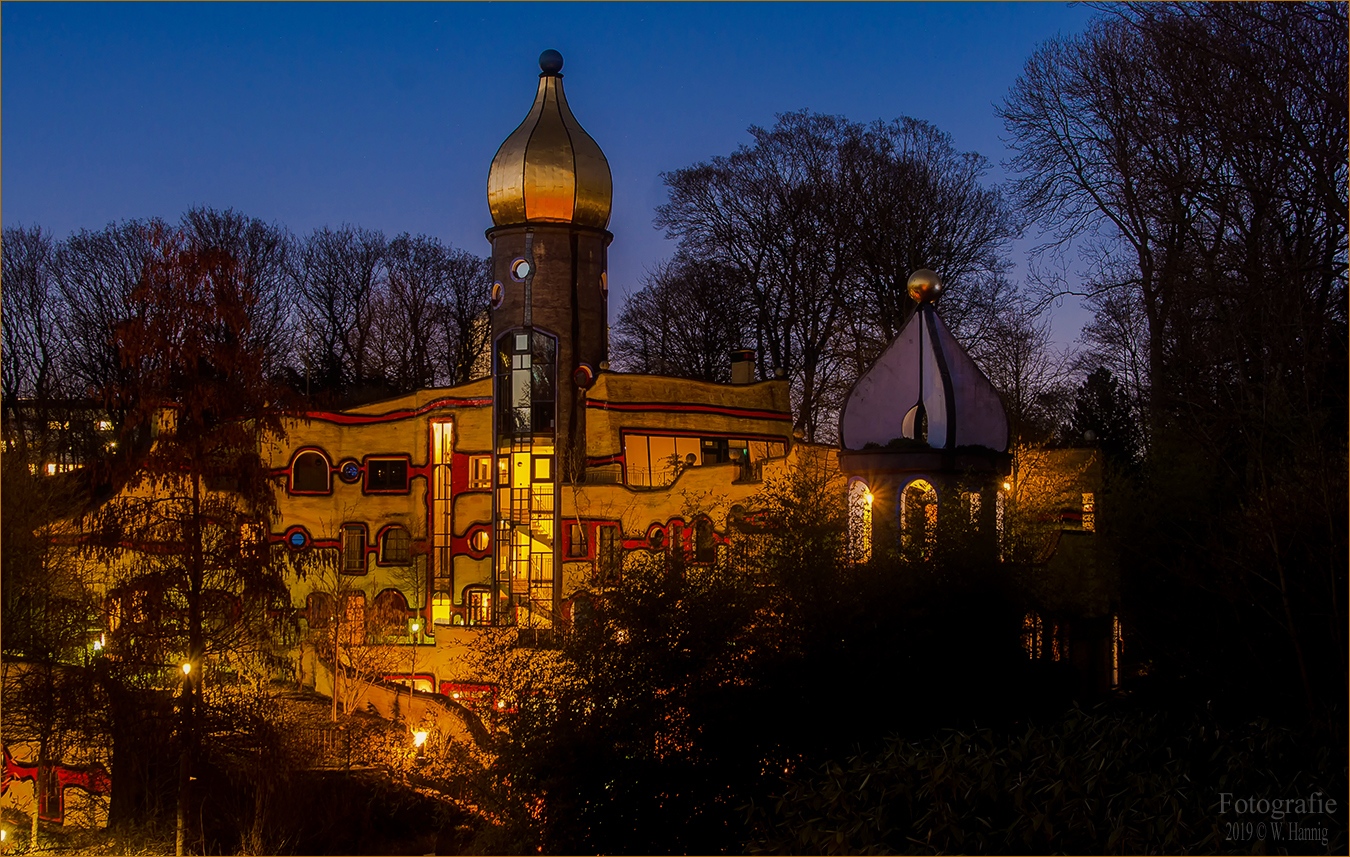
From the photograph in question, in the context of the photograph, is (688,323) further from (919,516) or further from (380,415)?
(919,516)

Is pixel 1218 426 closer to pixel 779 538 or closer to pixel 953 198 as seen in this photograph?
pixel 779 538

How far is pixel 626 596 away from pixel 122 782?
7.44 m

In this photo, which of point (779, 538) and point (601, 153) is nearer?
point (779, 538)

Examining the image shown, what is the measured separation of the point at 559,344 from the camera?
2645 cm

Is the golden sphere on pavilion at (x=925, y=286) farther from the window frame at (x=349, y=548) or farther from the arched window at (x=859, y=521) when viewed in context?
the window frame at (x=349, y=548)

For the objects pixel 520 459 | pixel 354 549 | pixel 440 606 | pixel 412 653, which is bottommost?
pixel 412 653

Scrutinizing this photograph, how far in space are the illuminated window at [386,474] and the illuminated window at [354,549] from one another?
892 millimetres

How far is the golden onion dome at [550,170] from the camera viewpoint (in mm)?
26219

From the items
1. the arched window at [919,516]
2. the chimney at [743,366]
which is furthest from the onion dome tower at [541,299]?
the arched window at [919,516]

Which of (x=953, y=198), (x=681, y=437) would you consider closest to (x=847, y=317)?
(x=953, y=198)

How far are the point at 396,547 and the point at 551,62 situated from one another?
32.9 ft

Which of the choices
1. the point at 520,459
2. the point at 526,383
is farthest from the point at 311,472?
the point at 526,383

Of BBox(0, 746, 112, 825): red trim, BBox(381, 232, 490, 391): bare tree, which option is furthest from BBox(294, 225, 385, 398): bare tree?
BBox(0, 746, 112, 825): red trim

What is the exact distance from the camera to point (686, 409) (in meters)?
27.1
